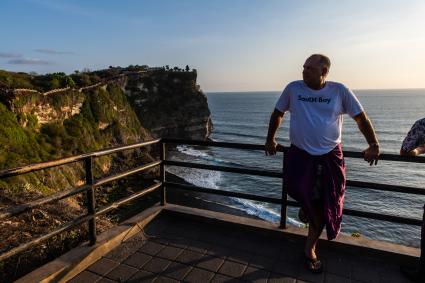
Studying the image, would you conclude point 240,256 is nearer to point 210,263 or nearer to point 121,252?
point 210,263

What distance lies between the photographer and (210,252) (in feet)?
13.9

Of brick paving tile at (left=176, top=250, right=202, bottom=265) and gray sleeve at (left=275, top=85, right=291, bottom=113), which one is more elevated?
gray sleeve at (left=275, top=85, right=291, bottom=113)

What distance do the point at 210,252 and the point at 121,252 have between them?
3.46ft

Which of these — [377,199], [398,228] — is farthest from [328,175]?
[377,199]

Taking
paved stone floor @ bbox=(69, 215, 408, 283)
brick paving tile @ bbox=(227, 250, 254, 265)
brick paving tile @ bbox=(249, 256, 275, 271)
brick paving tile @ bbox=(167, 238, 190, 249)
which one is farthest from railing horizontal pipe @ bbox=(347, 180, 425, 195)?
brick paving tile @ bbox=(167, 238, 190, 249)

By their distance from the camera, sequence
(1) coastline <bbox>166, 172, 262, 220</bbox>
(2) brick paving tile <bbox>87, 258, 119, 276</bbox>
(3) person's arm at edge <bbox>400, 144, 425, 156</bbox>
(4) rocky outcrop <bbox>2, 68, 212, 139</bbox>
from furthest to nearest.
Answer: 1. (4) rocky outcrop <bbox>2, 68, 212, 139</bbox>
2. (1) coastline <bbox>166, 172, 262, 220</bbox>
3. (2) brick paving tile <bbox>87, 258, 119, 276</bbox>
4. (3) person's arm at edge <bbox>400, 144, 425, 156</bbox>

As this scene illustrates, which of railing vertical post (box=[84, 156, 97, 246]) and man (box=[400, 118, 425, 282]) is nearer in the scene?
man (box=[400, 118, 425, 282])

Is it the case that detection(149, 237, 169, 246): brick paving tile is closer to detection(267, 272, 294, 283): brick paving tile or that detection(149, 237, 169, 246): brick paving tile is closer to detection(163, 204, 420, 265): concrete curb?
detection(163, 204, 420, 265): concrete curb

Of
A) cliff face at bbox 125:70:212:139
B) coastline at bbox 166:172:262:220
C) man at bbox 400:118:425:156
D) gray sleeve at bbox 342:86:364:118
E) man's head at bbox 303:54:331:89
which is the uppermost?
man's head at bbox 303:54:331:89

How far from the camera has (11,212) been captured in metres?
3.08

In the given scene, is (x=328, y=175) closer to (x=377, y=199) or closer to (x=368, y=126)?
(x=368, y=126)

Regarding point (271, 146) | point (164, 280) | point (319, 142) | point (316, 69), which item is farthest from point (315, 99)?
point (164, 280)

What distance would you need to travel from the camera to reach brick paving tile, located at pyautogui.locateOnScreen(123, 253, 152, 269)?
12.9 ft

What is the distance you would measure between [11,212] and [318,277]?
118 inches
